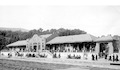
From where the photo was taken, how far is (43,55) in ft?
138

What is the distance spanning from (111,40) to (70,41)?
36.6 feet

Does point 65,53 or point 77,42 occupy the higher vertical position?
point 77,42

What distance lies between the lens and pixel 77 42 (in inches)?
1628

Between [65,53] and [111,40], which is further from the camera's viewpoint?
[65,53]

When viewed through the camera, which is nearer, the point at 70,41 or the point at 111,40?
the point at 111,40

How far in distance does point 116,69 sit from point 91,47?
22.6m

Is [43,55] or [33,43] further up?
[33,43]

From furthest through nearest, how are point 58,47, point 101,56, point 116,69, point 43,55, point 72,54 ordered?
point 58,47 → point 43,55 → point 72,54 → point 101,56 → point 116,69

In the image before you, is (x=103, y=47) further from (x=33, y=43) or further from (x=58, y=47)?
(x=33, y=43)

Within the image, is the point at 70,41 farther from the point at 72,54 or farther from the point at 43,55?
the point at 43,55

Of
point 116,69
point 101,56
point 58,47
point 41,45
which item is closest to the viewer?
point 116,69

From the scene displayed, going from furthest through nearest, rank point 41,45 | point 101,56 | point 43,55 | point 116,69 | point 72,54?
1. point 41,45
2. point 43,55
3. point 72,54
4. point 101,56
5. point 116,69

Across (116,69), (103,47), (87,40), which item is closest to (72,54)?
(87,40)

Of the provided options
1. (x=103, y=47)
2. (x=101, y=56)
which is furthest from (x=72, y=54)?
(x=103, y=47)
